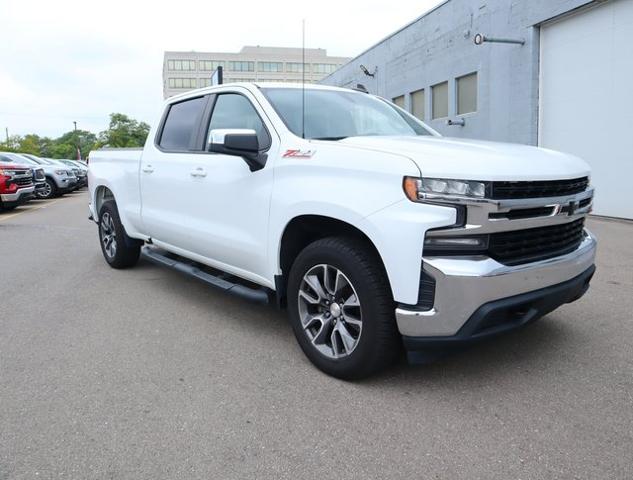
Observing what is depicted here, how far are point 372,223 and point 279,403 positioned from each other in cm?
115

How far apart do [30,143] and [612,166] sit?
113m

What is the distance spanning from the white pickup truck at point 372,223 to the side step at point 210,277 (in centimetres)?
3

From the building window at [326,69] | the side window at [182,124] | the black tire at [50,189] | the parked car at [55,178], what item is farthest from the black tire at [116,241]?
the building window at [326,69]

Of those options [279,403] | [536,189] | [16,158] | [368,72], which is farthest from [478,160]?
[368,72]

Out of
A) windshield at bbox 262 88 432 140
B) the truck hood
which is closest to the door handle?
windshield at bbox 262 88 432 140

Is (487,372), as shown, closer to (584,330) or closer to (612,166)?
(584,330)

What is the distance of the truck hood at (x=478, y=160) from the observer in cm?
281

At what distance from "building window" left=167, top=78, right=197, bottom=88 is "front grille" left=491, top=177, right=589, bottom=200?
100 metres

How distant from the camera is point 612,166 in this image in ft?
36.0

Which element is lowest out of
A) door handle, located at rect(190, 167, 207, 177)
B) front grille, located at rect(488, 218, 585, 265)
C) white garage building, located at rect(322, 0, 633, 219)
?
front grille, located at rect(488, 218, 585, 265)

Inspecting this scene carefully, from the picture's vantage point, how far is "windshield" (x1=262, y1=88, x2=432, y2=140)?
3918mm

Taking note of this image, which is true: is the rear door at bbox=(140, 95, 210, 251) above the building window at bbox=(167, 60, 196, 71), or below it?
below

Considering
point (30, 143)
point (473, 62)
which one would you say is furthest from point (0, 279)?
point (30, 143)

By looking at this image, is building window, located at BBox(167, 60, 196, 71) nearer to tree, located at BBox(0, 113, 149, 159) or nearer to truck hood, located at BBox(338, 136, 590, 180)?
tree, located at BBox(0, 113, 149, 159)
